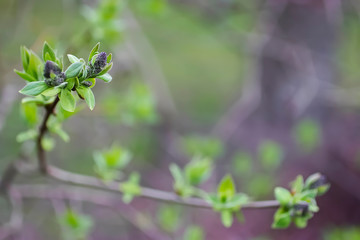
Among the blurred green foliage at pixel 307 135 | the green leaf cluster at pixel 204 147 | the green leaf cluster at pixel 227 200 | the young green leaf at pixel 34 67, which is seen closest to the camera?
the young green leaf at pixel 34 67

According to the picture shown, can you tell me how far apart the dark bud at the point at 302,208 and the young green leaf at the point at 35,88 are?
0.48 metres

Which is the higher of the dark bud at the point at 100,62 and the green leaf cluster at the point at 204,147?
the dark bud at the point at 100,62

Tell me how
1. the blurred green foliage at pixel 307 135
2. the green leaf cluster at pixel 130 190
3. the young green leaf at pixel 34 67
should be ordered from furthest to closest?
the blurred green foliage at pixel 307 135 < the green leaf cluster at pixel 130 190 < the young green leaf at pixel 34 67

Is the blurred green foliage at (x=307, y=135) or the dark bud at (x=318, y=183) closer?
the dark bud at (x=318, y=183)

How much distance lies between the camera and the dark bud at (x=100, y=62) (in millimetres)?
531

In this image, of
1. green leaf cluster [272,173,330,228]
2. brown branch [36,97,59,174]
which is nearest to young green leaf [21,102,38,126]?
brown branch [36,97,59,174]

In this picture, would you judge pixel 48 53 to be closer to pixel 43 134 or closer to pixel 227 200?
pixel 43 134

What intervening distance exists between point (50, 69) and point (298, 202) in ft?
1.60

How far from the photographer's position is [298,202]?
0.74 meters

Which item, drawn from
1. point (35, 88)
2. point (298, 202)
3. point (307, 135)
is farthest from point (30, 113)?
point (307, 135)

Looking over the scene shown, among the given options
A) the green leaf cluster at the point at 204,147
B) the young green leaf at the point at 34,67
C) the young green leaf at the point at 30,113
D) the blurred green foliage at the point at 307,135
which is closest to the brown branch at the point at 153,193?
the young green leaf at the point at 30,113

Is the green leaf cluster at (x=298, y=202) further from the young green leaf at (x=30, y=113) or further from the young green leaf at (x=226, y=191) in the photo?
the young green leaf at (x=30, y=113)

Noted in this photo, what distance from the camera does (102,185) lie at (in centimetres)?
97

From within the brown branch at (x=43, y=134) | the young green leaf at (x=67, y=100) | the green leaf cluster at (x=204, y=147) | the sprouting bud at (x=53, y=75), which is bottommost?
the green leaf cluster at (x=204, y=147)
